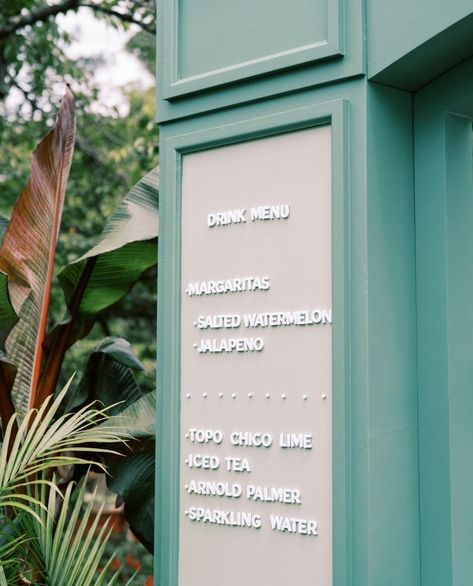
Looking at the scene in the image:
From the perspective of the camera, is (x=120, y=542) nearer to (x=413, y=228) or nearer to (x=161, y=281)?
(x=161, y=281)

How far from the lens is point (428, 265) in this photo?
3723 mm

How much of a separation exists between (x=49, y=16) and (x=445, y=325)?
618 centimetres

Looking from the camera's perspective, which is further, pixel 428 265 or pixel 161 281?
pixel 161 281

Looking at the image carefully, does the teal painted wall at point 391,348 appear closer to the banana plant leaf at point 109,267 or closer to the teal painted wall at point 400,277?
the teal painted wall at point 400,277

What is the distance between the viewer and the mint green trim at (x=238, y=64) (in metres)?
3.70

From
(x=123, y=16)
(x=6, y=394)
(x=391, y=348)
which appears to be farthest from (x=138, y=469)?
(x=123, y=16)

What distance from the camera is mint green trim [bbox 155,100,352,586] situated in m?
3.53

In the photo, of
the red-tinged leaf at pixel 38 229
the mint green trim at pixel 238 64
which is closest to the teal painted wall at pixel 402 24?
the mint green trim at pixel 238 64

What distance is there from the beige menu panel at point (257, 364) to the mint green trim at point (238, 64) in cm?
29

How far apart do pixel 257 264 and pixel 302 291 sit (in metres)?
0.27

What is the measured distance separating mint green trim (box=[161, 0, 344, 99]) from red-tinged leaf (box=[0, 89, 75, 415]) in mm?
1059

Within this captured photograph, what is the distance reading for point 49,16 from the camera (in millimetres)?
8609

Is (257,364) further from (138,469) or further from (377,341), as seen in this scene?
(138,469)

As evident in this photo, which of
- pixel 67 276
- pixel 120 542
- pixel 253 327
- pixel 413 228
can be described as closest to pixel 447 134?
pixel 413 228
